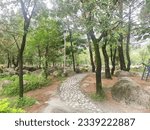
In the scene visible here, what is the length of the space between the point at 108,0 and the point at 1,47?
2119cm

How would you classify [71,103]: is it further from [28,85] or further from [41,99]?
[28,85]

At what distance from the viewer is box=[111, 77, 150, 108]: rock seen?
1206 cm

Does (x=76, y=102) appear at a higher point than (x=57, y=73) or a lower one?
lower

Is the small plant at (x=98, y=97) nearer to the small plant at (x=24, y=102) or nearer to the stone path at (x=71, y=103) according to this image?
the stone path at (x=71, y=103)

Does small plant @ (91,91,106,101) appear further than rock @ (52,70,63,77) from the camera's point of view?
No

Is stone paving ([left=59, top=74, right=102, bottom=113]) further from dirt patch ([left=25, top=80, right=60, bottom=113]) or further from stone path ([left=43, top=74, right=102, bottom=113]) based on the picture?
dirt patch ([left=25, top=80, right=60, bottom=113])

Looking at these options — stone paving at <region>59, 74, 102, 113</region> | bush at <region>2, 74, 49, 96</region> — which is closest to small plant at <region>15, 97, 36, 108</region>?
stone paving at <region>59, 74, 102, 113</region>

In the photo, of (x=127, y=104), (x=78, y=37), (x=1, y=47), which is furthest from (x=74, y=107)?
(x=1, y=47)

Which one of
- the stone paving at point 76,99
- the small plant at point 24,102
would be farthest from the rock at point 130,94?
the small plant at point 24,102

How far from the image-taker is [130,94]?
12.6 meters

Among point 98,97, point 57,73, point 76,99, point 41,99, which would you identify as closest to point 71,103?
point 76,99

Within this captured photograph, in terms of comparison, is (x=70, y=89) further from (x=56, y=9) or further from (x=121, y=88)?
(x=56, y=9)

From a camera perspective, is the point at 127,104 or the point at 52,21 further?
the point at 52,21

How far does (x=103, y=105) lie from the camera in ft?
40.1
